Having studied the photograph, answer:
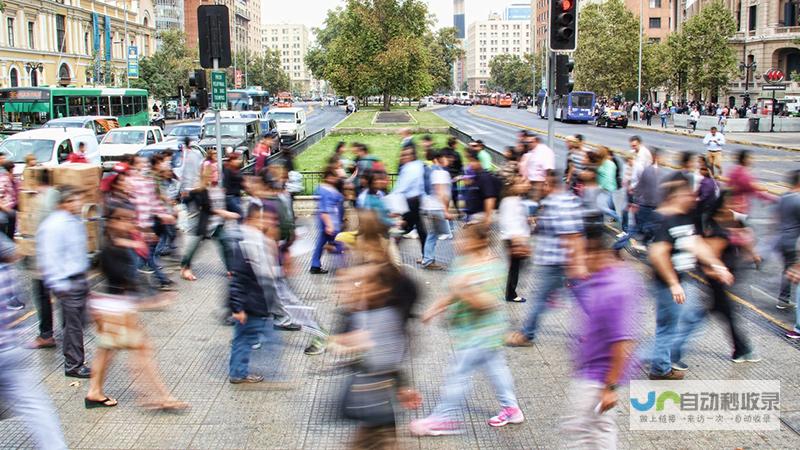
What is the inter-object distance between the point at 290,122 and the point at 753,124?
2888cm

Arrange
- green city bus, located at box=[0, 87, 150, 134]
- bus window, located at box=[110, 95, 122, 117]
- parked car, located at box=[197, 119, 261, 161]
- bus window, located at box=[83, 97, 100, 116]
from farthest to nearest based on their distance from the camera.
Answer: bus window, located at box=[110, 95, 122, 117], bus window, located at box=[83, 97, 100, 116], green city bus, located at box=[0, 87, 150, 134], parked car, located at box=[197, 119, 261, 161]

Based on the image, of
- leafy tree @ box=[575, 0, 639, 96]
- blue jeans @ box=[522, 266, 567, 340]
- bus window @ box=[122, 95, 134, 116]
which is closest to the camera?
blue jeans @ box=[522, 266, 567, 340]

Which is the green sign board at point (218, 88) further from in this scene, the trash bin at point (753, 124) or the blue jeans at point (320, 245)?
the trash bin at point (753, 124)

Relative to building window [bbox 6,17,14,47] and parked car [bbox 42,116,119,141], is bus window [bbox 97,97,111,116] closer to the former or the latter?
parked car [bbox 42,116,119,141]

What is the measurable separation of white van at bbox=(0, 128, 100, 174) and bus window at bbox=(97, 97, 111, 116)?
20.1 metres

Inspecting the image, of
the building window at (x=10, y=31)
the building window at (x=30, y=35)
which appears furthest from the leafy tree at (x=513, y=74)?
the building window at (x=10, y=31)

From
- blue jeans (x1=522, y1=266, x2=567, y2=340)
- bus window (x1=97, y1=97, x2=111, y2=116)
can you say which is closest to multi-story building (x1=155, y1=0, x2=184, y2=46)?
bus window (x1=97, y1=97, x2=111, y2=116)

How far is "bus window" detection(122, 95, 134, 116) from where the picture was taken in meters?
40.8

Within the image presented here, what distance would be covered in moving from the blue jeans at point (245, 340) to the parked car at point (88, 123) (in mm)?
24039

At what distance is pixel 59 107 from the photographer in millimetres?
34125

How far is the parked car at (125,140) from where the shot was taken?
2453 centimetres

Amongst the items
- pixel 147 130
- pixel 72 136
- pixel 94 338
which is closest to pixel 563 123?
pixel 147 130

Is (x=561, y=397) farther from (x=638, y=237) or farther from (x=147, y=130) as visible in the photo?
(x=147, y=130)

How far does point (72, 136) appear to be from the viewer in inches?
758
